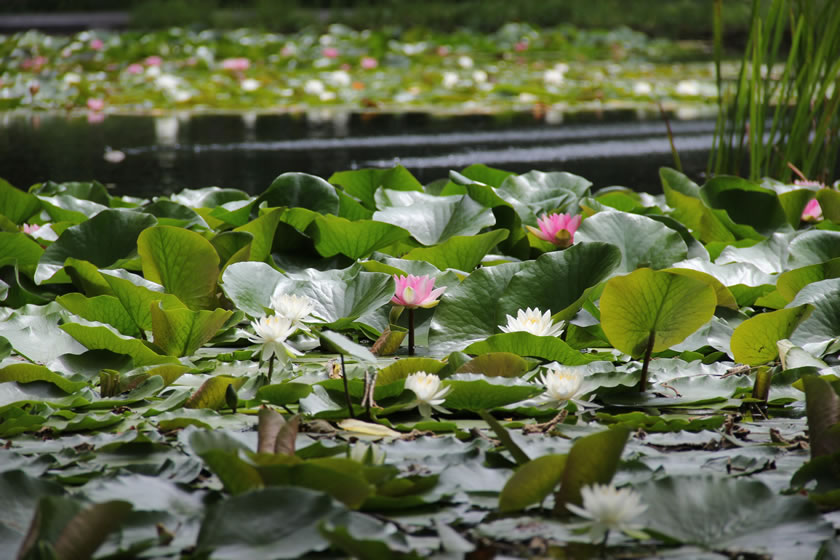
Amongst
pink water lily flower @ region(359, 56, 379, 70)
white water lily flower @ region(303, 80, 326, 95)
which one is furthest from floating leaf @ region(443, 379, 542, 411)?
pink water lily flower @ region(359, 56, 379, 70)

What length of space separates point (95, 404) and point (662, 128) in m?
4.13

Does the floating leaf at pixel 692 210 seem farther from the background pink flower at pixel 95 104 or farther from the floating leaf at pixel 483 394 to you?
the background pink flower at pixel 95 104

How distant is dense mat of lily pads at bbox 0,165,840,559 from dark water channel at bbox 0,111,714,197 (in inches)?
55.6

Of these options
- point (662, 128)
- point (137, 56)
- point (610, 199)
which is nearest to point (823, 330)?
point (610, 199)

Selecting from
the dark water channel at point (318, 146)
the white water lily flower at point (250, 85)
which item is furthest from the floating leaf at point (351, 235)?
the white water lily flower at point (250, 85)

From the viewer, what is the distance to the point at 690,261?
1.39m

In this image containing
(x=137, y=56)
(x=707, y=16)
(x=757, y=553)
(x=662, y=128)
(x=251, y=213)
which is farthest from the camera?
(x=707, y=16)

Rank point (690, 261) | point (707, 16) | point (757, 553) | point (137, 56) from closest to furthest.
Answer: point (757, 553)
point (690, 261)
point (137, 56)
point (707, 16)

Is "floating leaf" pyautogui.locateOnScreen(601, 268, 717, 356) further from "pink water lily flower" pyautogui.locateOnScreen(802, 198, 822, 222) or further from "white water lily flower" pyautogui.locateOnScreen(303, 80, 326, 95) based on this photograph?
"white water lily flower" pyautogui.locateOnScreen(303, 80, 326, 95)

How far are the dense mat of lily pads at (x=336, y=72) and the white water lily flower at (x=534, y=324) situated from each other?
4.18 m

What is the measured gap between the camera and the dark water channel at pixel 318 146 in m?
3.22

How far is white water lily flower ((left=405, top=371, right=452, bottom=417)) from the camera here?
934mm

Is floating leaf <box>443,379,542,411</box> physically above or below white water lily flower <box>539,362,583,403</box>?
below

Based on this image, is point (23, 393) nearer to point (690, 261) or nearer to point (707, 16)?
point (690, 261)
